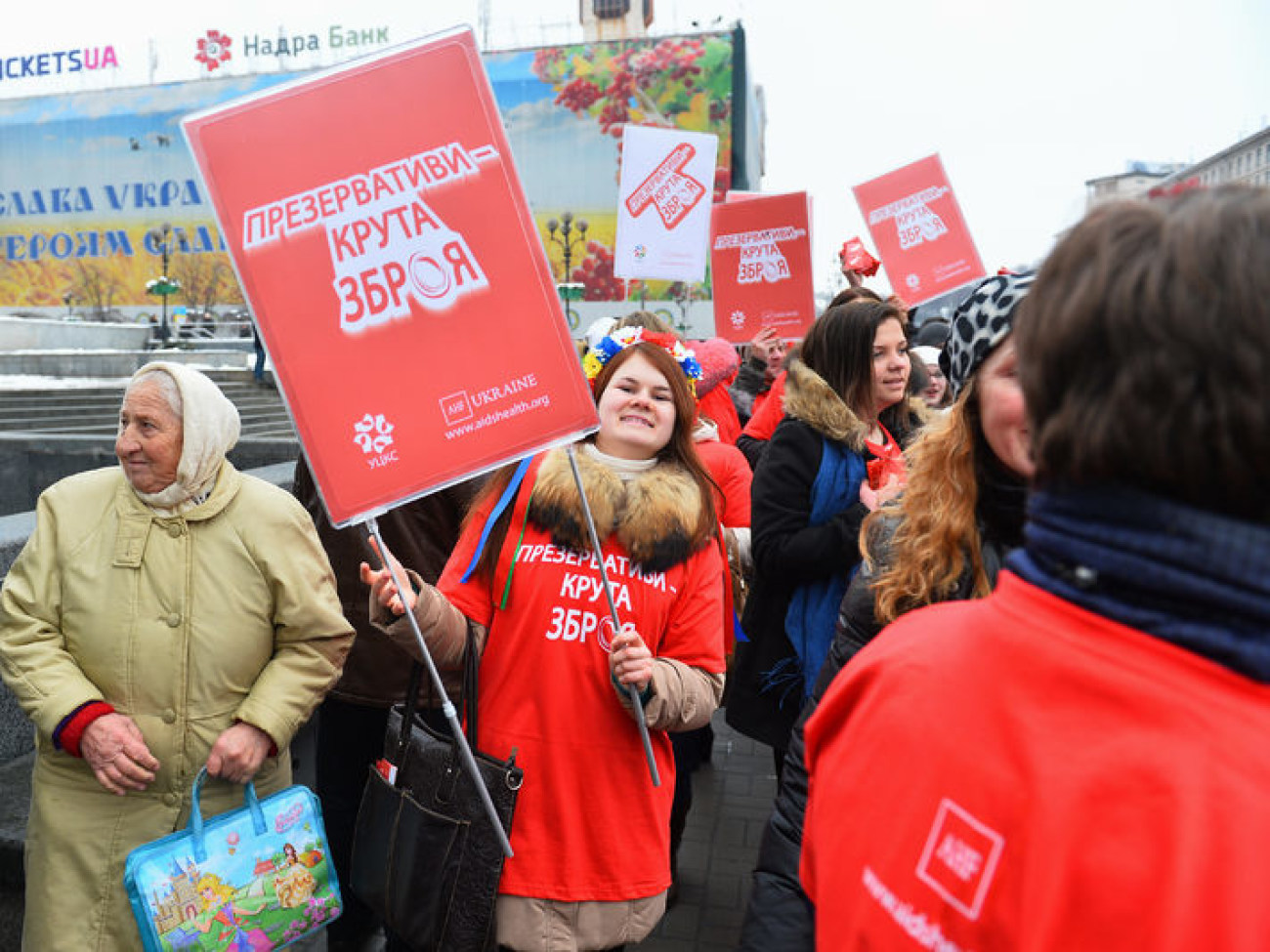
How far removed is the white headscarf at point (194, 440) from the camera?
237cm

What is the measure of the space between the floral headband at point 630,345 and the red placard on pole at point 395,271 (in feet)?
2.11

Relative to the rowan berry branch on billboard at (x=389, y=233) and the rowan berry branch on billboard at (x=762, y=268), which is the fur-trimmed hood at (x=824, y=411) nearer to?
the rowan berry branch on billboard at (x=389, y=233)

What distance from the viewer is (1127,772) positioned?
2.09 feet

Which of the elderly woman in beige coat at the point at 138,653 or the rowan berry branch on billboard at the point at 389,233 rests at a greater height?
the rowan berry branch on billboard at the point at 389,233

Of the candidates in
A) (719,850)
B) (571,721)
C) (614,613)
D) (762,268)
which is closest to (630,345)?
(614,613)

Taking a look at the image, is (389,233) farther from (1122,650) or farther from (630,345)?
(1122,650)

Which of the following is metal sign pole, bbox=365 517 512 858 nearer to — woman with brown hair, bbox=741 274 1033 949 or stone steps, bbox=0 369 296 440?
woman with brown hair, bbox=741 274 1033 949

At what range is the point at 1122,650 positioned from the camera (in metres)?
0.68

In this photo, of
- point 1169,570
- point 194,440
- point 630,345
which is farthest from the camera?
point 630,345

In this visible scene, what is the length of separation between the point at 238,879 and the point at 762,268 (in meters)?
4.91

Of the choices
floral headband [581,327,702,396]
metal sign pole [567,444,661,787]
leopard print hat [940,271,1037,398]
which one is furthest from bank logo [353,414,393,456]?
leopard print hat [940,271,1037,398]

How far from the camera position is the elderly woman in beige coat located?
226cm

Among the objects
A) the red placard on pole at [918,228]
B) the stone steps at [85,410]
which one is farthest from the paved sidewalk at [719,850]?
the stone steps at [85,410]

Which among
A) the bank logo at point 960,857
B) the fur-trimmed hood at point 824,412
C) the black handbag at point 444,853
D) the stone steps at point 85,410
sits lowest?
the stone steps at point 85,410
